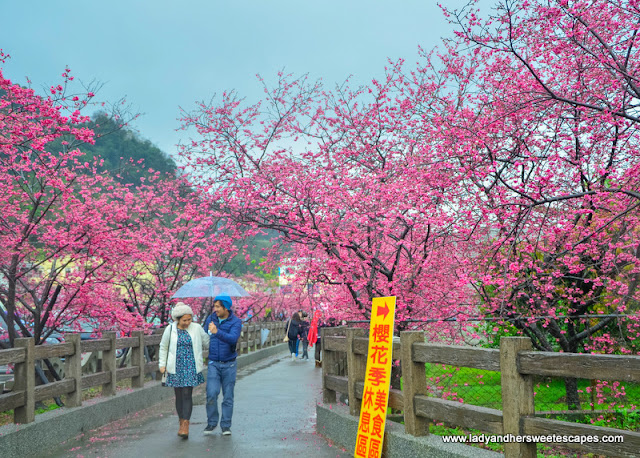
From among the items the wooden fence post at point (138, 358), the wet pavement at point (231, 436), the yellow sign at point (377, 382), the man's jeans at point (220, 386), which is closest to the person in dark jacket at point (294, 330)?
the wet pavement at point (231, 436)

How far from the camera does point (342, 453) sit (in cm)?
655

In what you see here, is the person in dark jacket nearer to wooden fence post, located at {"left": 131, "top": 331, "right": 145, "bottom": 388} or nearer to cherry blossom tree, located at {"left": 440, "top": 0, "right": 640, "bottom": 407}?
wooden fence post, located at {"left": 131, "top": 331, "right": 145, "bottom": 388}

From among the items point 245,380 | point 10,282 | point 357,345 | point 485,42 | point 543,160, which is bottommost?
point 245,380

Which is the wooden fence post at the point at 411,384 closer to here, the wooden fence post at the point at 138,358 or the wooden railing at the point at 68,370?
the wooden railing at the point at 68,370

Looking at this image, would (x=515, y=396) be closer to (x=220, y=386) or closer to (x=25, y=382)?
(x=220, y=386)

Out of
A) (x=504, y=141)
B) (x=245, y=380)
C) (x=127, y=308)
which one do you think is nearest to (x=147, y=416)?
(x=127, y=308)

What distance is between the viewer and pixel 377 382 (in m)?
5.61

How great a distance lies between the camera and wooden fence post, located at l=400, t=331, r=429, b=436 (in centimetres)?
532

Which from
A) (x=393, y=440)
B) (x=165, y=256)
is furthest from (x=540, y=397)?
(x=165, y=256)

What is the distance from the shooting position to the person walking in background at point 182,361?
24.6 ft

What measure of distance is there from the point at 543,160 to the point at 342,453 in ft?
14.5

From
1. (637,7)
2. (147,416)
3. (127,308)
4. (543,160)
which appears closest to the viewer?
(637,7)

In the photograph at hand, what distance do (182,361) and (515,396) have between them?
4.60 meters

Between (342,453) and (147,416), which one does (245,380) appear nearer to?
(147,416)
